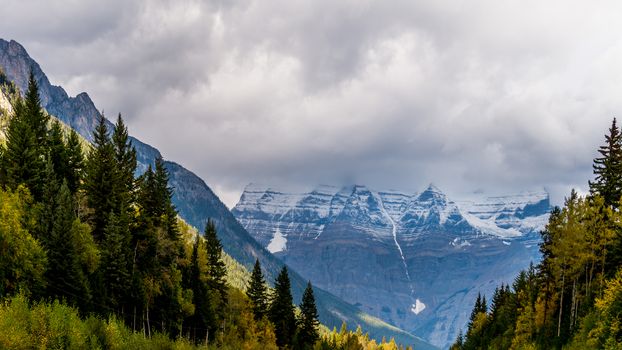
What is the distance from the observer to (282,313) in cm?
12494

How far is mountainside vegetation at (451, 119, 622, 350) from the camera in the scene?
66750 mm

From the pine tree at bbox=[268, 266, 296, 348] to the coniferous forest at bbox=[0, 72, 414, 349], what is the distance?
819 cm

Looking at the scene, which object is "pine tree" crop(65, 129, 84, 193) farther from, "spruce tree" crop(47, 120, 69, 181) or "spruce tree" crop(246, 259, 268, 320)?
"spruce tree" crop(246, 259, 268, 320)

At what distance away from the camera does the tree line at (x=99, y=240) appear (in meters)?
59.9

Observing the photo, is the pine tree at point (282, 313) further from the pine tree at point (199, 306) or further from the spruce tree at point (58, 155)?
the spruce tree at point (58, 155)

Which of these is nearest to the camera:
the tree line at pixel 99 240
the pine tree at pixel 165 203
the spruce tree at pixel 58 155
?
the tree line at pixel 99 240

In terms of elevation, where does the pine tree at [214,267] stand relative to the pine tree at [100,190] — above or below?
below

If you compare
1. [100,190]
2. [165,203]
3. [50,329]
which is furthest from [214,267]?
[50,329]

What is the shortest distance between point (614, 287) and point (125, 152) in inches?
2505

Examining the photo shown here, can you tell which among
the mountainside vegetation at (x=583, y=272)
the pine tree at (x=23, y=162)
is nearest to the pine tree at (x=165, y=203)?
the pine tree at (x=23, y=162)

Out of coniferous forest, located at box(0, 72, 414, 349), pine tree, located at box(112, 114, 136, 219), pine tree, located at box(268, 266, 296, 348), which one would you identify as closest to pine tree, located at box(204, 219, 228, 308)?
coniferous forest, located at box(0, 72, 414, 349)

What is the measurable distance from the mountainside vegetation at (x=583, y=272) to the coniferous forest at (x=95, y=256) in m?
44.1

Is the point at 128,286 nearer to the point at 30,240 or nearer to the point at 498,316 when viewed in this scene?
the point at 30,240

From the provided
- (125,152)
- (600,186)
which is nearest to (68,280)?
(125,152)
